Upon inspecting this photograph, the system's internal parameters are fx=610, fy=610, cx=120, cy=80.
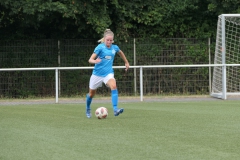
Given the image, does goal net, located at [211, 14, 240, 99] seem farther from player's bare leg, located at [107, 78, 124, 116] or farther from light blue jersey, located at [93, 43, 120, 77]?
player's bare leg, located at [107, 78, 124, 116]

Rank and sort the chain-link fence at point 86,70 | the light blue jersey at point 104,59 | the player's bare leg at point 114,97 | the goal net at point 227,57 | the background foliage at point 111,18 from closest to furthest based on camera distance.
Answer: the player's bare leg at point 114,97 < the light blue jersey at point 104,59 < the goal net at point 227,57 < the background foliage at point 111,18 < the chain-link fence at point 86,70

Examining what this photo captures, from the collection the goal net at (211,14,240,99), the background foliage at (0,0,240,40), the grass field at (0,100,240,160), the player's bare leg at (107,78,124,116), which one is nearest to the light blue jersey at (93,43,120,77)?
the player's bare leg at (107,78,124,116)

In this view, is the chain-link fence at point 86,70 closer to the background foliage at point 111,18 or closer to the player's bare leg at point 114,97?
the background foliage at point 111,18

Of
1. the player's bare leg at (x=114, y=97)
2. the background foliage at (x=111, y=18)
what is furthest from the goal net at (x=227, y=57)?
the player's bare leg at (x=114, y=97)

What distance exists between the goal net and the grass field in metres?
6.45

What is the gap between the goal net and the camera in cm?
1977

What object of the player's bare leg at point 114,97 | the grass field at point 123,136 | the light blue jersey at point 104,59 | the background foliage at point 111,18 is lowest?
the grass field at point 123,136

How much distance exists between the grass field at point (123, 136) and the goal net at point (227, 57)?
645cm

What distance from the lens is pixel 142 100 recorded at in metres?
19.5

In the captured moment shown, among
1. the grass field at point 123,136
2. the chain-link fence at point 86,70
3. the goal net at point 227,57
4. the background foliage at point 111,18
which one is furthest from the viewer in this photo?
the chain-link fence at point 86,70

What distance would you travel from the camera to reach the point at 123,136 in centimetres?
923

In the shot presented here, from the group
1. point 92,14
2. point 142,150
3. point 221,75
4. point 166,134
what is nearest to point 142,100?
point 221,75

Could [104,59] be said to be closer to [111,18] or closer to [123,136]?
[123,136]

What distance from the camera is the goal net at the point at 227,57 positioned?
64.8ft
